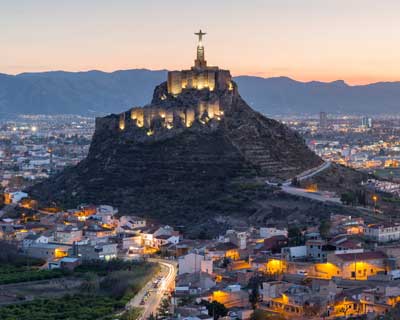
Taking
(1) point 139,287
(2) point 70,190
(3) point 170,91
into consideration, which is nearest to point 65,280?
(1) point 139,287

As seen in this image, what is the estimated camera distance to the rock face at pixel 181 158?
2625 inches

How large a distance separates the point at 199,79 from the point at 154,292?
106 feet

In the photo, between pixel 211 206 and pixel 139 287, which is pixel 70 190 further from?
pixel 139 287

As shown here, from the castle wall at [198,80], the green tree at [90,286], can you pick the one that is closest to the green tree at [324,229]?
the green tree at [90,286]

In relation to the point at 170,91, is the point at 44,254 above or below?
below

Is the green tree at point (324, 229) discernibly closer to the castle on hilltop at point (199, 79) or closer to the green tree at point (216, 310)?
the green tree at point (216, 310)

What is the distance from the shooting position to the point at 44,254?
54.8m

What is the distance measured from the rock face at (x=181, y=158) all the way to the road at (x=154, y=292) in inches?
618

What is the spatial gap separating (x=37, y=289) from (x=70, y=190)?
25416 millimetres

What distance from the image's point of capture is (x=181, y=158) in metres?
69.8

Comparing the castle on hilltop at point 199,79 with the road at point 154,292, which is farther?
the castle on hilltop at point 199,79

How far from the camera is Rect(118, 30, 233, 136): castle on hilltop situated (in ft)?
A: 234

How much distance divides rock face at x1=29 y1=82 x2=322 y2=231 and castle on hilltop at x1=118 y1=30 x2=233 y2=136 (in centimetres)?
7

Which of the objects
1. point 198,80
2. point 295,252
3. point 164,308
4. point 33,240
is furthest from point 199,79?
point 164,308
